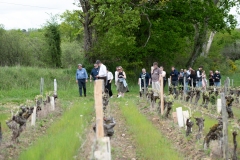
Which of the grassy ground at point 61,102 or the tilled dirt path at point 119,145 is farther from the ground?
the grassy ground at point 61,102

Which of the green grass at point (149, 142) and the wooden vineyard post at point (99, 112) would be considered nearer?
the wooden vineyard post at point (99, 112)

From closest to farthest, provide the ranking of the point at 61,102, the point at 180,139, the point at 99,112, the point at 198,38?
the point at 99,112 < the point at 180,139 < the point at 61,102 < the point at 198,38

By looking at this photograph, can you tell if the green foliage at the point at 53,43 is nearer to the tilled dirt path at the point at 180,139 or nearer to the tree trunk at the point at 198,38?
the tree trunk at the point at 198,38

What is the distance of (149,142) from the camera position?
1027 cm

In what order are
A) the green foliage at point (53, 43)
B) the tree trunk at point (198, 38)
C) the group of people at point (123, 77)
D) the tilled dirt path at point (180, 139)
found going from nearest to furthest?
the tilled dirt path at point (180, 139)
the group of people at point (123, 77)
the tree trunk at point (198, 38)
the green foliage at point (53, 43)

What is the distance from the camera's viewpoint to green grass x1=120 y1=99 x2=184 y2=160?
353 inches

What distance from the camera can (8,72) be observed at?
29.4 m

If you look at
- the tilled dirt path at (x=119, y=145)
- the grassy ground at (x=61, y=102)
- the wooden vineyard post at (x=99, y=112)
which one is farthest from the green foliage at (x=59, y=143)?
the wooden vineyard post at (x=99, y=112)

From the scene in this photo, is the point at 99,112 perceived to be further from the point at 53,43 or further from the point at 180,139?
the point at 53,43

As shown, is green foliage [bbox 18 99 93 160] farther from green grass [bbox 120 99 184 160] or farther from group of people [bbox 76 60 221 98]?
group of people [bbox 76 60 221 98]

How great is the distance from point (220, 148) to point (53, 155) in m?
3.18

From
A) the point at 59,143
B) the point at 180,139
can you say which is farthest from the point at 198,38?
the point at 59,143

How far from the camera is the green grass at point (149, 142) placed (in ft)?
29.5

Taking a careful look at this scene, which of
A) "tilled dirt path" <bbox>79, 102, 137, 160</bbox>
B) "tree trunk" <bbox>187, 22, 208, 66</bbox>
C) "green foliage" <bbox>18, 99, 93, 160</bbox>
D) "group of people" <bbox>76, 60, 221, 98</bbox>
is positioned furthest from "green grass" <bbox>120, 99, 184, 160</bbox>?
"tree trunk" <bbox>187, 22, 208, 66</bbox>
